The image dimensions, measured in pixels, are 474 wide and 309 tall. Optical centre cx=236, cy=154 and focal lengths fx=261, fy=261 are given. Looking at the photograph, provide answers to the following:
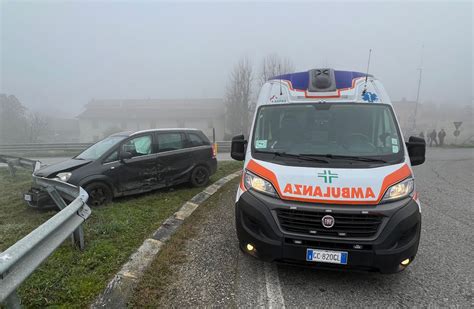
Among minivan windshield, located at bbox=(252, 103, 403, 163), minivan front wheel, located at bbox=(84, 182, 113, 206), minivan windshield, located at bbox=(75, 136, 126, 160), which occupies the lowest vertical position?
minivan front wheel, located at bbox=(84, 182, 113, 206)

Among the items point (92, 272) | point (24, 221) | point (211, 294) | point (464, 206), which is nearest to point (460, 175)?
point (464, 206)

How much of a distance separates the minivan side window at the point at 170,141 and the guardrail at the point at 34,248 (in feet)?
10.1

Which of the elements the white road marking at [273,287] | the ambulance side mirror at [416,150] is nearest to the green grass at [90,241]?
the white road marking at [273,287]

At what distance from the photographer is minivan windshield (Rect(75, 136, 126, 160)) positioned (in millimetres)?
5703

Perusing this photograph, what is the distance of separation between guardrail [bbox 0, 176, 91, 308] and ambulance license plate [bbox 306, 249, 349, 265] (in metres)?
2.48

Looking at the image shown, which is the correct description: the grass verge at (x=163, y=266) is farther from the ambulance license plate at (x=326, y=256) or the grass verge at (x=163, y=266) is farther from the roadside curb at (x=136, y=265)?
the ambulance license plate at (x=326, y=256)

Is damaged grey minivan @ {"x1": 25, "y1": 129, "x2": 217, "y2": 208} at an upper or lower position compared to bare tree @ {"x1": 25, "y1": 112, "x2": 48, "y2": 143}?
upper

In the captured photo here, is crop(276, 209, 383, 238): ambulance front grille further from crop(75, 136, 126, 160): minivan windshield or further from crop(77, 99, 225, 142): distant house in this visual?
crop(77, 99, 225, 142): distant house

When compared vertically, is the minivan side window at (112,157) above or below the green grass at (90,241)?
above

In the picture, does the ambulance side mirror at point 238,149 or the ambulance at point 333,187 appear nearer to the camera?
the ambulance at point 333,187

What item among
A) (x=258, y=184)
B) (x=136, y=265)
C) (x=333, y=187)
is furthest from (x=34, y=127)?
(x=333, y=187)

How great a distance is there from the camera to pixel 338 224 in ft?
8.73

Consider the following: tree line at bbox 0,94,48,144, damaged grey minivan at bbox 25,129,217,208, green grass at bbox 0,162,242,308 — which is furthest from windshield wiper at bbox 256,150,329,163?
tree line at bbox 0,94,48,144

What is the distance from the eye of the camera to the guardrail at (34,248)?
187 cm
